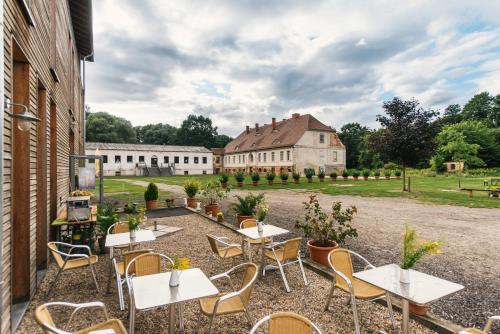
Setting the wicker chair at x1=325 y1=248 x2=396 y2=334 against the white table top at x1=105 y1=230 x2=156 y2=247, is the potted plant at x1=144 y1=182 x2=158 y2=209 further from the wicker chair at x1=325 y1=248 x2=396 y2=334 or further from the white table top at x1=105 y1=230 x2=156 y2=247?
the wicker chair at x1=325 y1=248 x2=396 y2=334

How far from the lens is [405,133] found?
1725 cm

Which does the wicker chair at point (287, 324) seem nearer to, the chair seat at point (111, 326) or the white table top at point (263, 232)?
the chair seat at point (111, 326)

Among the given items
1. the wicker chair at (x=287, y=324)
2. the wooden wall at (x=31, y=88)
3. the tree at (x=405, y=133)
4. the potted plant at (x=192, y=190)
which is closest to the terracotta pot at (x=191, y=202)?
the potted plant at (x=192, y=190)

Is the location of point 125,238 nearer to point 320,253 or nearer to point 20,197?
point 20,197

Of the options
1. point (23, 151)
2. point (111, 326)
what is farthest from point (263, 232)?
point (23, 151)

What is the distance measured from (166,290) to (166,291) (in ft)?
0.09

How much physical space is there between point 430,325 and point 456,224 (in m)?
7.49

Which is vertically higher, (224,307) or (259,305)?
(224,307)

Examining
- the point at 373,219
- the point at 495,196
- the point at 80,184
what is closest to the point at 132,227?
the point at 80,184

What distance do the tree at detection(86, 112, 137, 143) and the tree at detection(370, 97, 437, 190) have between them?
177 ft

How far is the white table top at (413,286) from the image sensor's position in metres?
2.65

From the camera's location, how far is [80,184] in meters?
9.18

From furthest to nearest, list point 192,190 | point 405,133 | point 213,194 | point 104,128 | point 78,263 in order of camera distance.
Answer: point 104,128 < point 405,133 < point 192,190 < point 213,194 < point 78,263

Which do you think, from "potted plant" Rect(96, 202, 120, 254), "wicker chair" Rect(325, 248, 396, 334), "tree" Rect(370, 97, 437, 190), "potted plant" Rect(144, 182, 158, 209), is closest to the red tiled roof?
"tree" Rect(370, 97, 437, 190)
